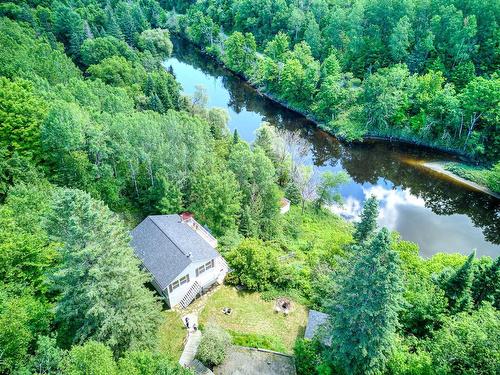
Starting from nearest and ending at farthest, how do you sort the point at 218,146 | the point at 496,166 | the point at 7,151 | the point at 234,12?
the point at 7,151
the point at 218,146
the point at 496,166
the point at 234,12

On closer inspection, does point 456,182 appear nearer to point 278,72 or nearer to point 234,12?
point 278,72

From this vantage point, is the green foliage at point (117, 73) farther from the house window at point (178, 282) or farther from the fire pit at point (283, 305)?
the fire pit at point (283, 305)

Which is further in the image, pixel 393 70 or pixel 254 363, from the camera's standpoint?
pixel 393 70

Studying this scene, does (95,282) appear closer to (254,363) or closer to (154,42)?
(254,363)

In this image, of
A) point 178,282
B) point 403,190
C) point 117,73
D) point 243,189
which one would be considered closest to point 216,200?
point 243,189

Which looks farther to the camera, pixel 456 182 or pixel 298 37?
pixel 298 37

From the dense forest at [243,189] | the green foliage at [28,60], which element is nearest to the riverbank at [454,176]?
the dense forest at [243,189]

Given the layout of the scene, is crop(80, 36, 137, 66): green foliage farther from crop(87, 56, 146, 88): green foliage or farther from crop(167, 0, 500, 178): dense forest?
crop(167, 0, 500, 178): dense forest

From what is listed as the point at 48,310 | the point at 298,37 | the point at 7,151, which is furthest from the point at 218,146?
the point at 298,37
